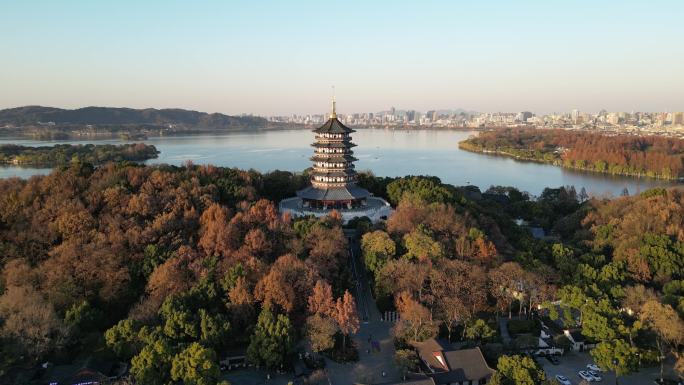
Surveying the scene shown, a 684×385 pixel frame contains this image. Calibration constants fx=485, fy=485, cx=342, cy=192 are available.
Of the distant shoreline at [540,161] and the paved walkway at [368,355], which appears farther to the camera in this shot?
the distant shoreline at [540,161]

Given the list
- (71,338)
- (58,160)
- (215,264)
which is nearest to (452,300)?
(215,264)

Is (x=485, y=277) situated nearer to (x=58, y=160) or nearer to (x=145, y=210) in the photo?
(x=145, y=210)

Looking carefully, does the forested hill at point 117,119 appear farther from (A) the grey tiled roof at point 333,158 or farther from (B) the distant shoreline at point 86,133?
(A) the grey tiled roof at point 333,158

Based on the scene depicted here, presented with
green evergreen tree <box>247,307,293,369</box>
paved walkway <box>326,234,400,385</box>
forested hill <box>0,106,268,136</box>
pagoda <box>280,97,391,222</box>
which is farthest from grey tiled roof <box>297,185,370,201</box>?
forested hill <box>0,106,268,136</box>

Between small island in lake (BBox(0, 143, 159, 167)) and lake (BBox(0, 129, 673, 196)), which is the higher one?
small island in lake (BBox(0, 143, 159, 167))

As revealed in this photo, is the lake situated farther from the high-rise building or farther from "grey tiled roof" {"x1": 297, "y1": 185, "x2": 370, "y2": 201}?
the high-rise building

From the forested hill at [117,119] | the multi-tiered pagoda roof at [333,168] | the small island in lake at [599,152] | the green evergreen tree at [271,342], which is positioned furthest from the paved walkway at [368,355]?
the forested hill at [117,119]
